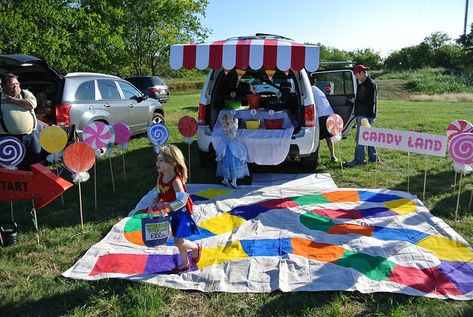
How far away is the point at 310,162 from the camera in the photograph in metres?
6.44

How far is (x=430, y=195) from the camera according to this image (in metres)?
5.28

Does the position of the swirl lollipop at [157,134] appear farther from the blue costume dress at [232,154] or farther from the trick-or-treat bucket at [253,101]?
the trick-or-treat bucket at [253,101]

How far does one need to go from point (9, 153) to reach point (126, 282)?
2245mm

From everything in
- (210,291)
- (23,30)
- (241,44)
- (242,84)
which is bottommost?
(210,291)

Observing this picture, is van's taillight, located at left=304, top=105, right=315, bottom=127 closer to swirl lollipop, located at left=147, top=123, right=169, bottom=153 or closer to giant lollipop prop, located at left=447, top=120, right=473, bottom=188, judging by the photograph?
giant lollipop prop, located at left=447, top=120, right=473, bottom=188

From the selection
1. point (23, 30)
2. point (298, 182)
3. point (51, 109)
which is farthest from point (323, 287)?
point (23, 30)

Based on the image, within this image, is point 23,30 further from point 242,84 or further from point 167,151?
point 167,151

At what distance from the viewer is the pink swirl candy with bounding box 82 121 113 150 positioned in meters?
5.11

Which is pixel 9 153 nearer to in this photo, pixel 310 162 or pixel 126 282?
pixel 126 282

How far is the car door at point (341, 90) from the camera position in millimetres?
7695

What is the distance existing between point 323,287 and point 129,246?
196 centimetres

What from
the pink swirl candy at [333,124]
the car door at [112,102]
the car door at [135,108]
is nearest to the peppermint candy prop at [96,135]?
the car door at [112,102]

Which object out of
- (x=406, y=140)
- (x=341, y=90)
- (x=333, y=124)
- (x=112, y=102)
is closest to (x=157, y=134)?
(x=333, y=124)

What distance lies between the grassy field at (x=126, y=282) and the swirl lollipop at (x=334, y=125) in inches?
25.8
